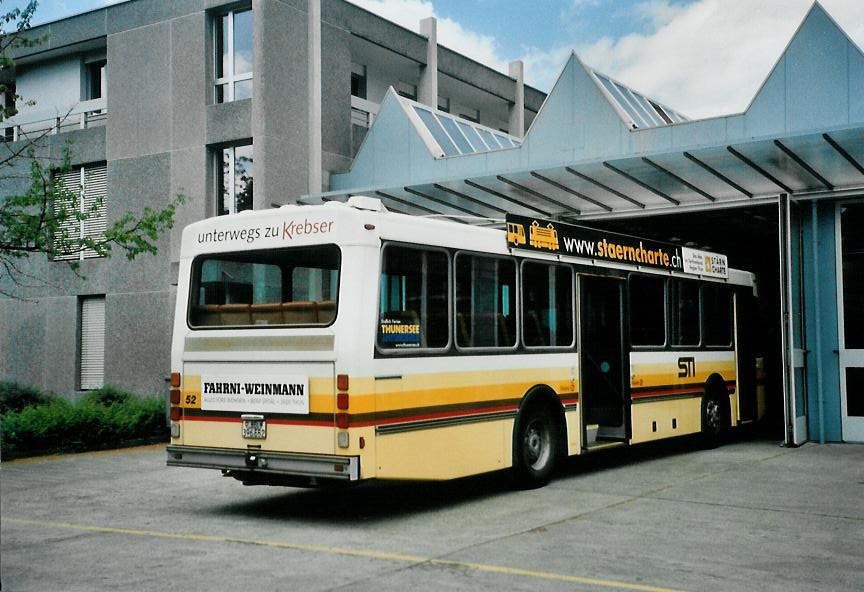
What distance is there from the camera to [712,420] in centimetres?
1473

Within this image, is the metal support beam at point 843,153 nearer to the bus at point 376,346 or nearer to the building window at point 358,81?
the bus at point 376,346

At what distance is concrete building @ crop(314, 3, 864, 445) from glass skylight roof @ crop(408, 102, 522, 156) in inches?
49.9

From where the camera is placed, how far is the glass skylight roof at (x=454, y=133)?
1941 centimetres

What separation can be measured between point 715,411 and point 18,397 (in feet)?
42.3

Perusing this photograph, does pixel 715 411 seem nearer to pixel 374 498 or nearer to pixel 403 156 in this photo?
pixel 374 498

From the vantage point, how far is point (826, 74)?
48.5 feet

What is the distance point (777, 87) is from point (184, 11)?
11.7m

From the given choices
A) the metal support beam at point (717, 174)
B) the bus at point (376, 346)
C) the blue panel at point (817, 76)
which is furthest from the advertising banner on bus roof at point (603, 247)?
the blue panel at point (817, 76)

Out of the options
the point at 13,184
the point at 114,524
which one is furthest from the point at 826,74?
the point at 13,184

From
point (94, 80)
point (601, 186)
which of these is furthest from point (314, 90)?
A: point (601, 186)

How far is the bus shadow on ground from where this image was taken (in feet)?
30.7

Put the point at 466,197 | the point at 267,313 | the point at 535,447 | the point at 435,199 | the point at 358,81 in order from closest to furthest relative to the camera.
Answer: the point at 267,313 < the point at 535,447 < the point at 466,197 < the point at 435,199 < the point at 358,81

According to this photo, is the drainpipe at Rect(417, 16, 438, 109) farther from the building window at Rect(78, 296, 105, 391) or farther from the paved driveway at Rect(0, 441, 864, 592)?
the paved driveway at Rect(0, 441, 864, 592)

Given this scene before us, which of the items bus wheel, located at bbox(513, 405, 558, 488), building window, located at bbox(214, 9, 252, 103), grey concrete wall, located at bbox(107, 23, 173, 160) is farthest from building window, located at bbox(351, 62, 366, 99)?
bus wheel, located at bbox(513, 405, 558, 488)
